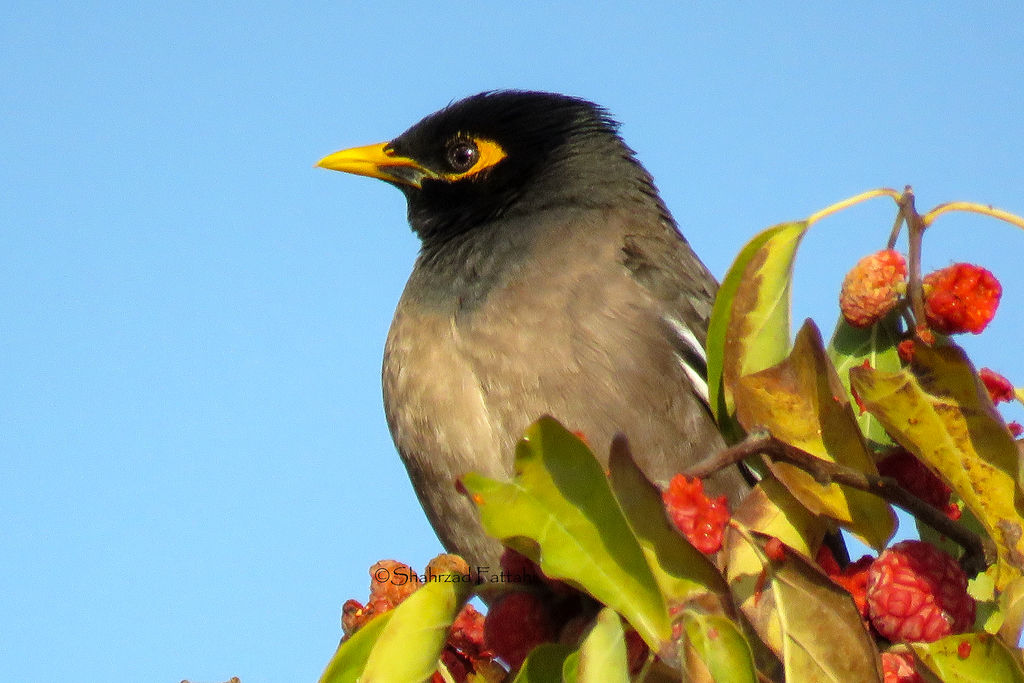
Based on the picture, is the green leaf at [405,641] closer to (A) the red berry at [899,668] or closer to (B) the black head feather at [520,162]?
(A) the red berry at [899,668]

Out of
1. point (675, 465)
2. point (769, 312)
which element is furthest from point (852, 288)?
point (675, 465)

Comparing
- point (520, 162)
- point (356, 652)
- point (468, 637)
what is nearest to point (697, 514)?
point (356, 652)

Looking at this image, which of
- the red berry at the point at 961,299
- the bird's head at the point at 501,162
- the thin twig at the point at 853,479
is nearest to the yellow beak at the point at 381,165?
the bird's head at the point at 501,162

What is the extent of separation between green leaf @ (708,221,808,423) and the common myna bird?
1.48 m

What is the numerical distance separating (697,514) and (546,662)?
287 mm

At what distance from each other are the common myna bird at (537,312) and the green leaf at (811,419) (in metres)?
1.66

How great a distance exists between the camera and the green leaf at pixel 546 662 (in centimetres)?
168

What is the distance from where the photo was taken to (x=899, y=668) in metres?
1.75

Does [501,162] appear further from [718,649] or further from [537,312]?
[718,649]

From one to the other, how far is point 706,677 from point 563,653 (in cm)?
29

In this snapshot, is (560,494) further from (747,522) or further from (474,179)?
(474,179)

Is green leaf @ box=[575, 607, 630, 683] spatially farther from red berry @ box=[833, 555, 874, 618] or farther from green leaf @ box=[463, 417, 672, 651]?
red berry @ box=[833, 555, 874, 618]

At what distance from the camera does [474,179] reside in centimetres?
452

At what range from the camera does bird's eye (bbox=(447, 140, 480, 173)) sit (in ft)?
15.0
